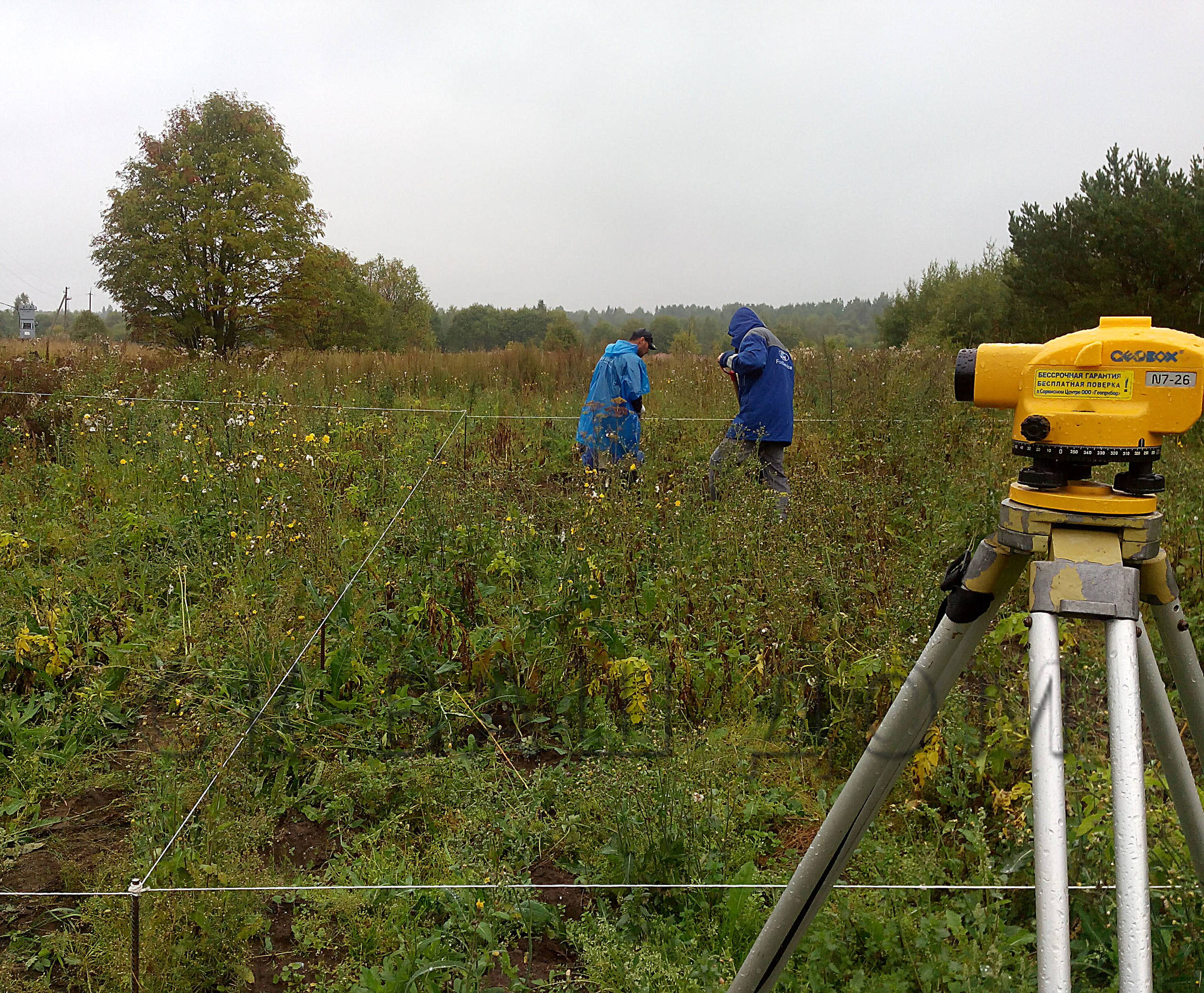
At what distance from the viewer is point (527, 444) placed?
7801mm

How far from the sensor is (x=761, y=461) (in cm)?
602

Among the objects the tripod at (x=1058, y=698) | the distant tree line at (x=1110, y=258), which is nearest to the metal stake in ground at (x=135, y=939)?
the tripod at (x=1058, y=698)

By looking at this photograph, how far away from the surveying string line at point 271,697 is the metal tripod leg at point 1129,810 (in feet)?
6.54

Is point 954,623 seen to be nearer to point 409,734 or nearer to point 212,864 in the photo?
point 212,864

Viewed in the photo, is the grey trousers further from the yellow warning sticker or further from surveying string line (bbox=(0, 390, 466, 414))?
the yellow warning sticker

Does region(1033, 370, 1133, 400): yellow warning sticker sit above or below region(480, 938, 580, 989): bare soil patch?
above

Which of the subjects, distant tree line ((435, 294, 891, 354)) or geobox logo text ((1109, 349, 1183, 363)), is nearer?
geobox logo text ((1109, 349, 1183, 363))

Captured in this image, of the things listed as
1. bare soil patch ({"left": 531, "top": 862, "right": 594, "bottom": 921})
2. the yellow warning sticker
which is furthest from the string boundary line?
the yellow warning sticker

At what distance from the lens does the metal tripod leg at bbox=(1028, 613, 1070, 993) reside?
2.60ft

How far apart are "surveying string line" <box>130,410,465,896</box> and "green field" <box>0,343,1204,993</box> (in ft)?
0.20

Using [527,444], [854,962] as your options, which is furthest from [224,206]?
[854,962]

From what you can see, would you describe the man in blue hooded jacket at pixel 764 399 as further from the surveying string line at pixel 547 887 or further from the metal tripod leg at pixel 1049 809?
the metal tripod leg at pixel 1049 809

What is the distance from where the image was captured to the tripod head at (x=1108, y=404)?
1068 mm

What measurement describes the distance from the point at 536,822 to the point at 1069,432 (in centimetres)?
205
